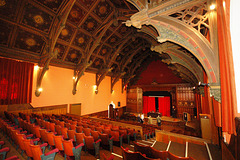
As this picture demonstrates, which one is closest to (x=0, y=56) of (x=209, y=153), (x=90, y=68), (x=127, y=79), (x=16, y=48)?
(x=16, y=48)

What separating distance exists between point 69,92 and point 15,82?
13.4ft

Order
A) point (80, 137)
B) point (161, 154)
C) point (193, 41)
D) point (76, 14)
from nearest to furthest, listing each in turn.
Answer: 1. point (161, 154)
2. point (193, 41)
3. point (80, 137)
4. point (76, 14)

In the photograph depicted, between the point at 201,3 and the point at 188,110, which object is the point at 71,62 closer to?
the point at 201,3

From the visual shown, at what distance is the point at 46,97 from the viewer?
9.06 meters

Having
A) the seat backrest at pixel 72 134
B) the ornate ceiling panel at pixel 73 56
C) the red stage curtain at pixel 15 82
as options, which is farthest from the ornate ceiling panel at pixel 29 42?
the seat backrest at pixel 72 134

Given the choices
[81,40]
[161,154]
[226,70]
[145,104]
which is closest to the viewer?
[226,70]

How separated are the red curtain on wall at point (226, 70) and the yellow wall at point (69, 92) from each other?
35.2 feet

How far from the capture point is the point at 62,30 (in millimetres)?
8406

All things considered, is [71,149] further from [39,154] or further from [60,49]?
[60,49]

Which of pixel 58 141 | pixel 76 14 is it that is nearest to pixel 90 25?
pixel 76 14

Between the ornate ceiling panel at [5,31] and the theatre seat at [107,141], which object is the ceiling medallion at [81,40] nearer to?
the ornate ceiling panel at [5,31]

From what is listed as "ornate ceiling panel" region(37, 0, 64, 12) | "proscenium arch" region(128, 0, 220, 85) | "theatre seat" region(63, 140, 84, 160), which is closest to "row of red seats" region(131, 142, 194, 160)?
"theatre seat" region(63, 140, 84, 160)

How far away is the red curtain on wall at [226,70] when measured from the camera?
1883mm

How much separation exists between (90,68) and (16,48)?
21.2 ft
